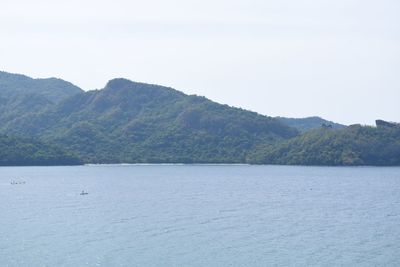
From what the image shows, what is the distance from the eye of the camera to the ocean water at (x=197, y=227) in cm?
7100

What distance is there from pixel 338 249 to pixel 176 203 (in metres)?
53.5

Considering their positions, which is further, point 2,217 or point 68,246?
point 2,217

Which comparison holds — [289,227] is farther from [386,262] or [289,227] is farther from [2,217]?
[2,217]

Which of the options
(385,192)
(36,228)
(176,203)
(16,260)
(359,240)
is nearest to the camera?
(16,260)

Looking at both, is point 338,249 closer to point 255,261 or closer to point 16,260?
point 255,261

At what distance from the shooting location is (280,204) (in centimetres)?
12925

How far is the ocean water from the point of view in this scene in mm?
71000

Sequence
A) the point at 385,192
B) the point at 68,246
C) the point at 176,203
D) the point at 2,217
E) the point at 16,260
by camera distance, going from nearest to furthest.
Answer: the point at 16,260, the point at 68,246, the point at 2,217, the point at 176,203, the point at 385,192

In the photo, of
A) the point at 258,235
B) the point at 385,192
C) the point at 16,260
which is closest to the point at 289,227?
the point at 258,235

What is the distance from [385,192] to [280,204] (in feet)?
150

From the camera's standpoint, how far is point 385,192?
162250 mm

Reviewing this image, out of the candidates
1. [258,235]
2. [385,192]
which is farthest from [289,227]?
[385,192]

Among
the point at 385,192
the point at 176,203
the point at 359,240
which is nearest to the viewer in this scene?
the point at 359,240

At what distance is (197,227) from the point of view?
305ft
